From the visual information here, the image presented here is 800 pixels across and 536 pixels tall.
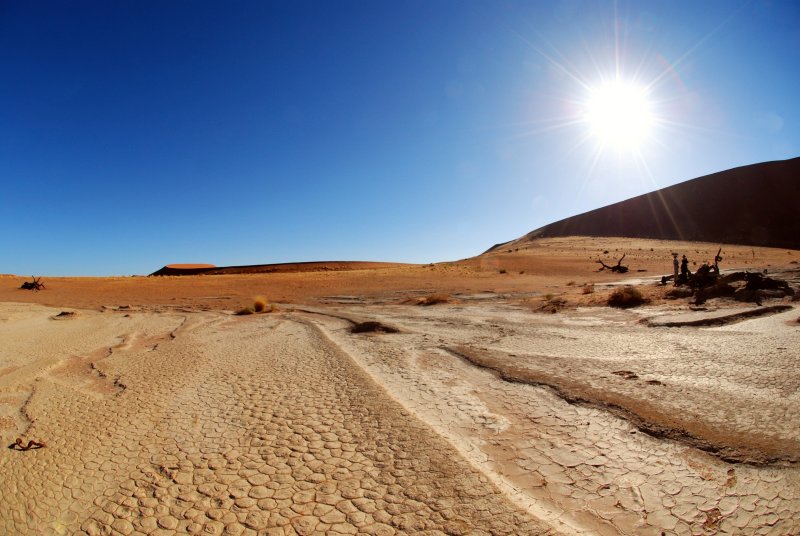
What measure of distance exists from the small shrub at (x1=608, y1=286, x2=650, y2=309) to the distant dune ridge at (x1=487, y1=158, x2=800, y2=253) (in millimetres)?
54193

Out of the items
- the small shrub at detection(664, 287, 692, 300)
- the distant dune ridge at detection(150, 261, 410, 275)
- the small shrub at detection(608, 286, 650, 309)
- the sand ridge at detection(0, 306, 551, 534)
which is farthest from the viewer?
the distant dune ridge at detection(150, 261, 410, 275)

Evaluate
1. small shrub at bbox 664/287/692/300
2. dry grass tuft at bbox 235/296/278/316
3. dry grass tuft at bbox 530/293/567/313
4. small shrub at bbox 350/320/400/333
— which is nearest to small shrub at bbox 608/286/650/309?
small shrub at bbox 664/287/692/300

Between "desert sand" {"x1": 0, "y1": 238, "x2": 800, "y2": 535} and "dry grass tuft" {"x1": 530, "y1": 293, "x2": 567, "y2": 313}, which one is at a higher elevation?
"dry grass tuft" {"x1": 530, "y1": 293, "x2": 567, "y2": 313}

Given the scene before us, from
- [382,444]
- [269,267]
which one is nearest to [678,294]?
[382,444]

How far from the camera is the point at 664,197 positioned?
72.5 metres

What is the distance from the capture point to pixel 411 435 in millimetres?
3215

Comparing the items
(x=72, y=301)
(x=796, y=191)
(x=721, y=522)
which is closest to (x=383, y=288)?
(x=72, y=301)

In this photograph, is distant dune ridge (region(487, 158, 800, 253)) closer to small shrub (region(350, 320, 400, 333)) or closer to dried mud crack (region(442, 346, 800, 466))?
small shrub (region(350, 320, 400, 333))

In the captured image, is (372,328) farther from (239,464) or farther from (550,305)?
(239,464)

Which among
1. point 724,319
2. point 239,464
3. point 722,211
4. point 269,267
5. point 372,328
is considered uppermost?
point 722,211

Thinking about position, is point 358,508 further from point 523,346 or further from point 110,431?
point 523,346

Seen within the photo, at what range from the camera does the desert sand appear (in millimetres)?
2264

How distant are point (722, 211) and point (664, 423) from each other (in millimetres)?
74501

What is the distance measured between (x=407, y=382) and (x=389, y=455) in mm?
1847
